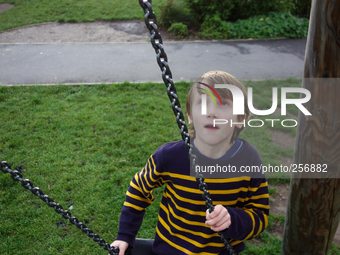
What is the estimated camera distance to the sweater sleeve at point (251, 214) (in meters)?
1.62

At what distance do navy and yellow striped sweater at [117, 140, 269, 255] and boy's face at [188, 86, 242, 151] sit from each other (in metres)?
0.12

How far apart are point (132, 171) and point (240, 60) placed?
4.55 metres

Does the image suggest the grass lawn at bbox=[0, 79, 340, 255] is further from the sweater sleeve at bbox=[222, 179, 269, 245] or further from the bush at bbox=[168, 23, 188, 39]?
the bush at bbox=[168, 23, 188, 39]

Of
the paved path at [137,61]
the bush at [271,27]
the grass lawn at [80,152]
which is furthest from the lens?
the bush at [271,27]

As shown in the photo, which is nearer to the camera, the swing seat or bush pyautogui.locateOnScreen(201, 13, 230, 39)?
the swing seat

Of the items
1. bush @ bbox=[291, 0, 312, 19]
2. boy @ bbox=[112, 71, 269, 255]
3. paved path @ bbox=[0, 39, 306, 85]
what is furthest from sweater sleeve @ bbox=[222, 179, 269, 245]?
bush @ bbox=[291, 0, 312, 19]

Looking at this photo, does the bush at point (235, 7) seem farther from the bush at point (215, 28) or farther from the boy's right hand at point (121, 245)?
the boy's right hand at point (121, 245)

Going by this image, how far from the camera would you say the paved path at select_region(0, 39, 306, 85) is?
6.51 metres

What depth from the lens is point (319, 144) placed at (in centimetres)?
158

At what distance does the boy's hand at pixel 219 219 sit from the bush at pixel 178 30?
25.0 ft

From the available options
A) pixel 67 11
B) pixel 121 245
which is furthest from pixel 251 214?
pixel 67 11

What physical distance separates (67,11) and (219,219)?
444 inches

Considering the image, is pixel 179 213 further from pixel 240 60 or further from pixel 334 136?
pixel 240 60

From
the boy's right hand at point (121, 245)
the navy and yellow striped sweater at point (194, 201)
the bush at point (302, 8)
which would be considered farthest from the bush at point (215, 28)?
the boy's right hand at point (121, 245)
